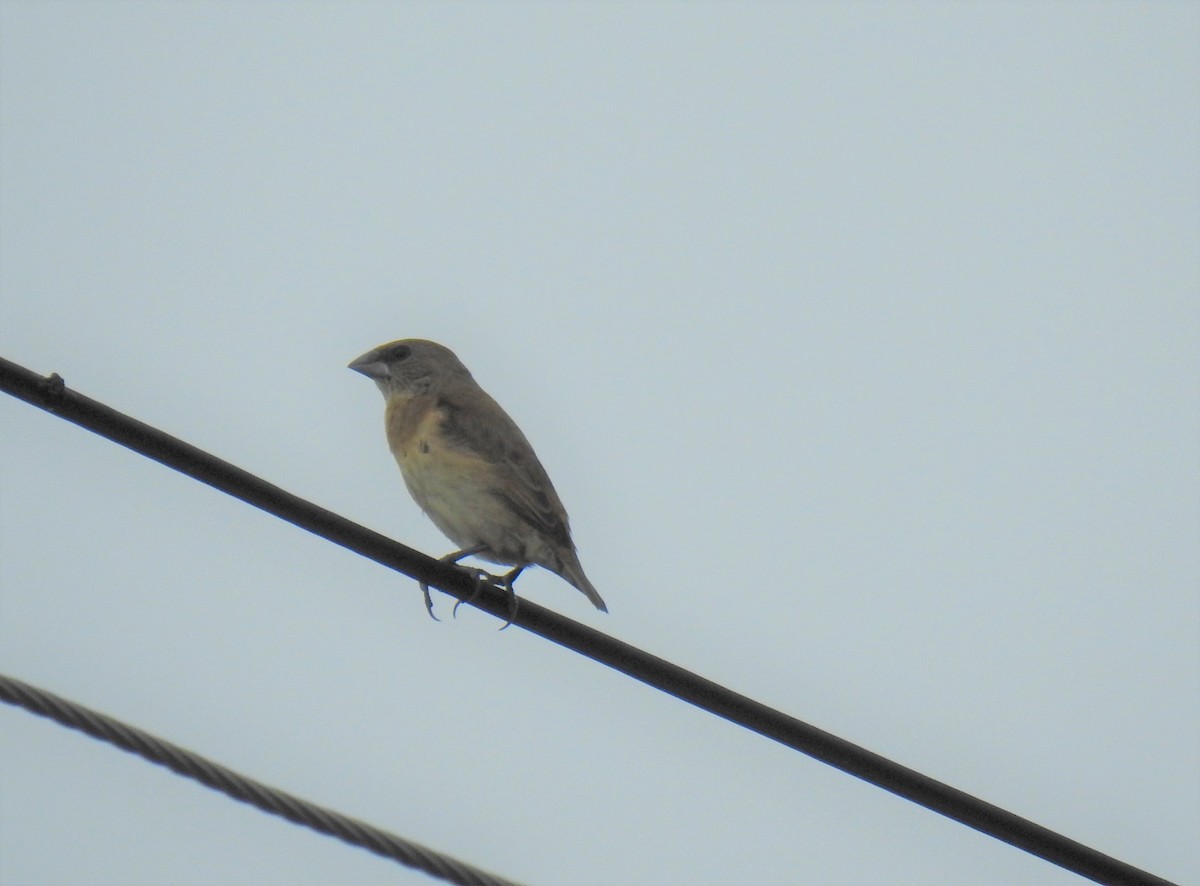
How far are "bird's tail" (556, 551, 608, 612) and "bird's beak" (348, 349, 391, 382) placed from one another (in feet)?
7.06

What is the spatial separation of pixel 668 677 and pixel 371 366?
522 centimetres

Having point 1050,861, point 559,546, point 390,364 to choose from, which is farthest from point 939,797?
point 390,364

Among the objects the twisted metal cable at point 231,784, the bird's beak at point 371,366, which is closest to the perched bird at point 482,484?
the bird's beak at point 371,366

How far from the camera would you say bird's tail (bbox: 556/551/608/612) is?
7254mm

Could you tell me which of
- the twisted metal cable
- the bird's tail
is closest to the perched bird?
the bird's tail

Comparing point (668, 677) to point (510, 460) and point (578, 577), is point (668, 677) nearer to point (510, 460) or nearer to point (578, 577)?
point (578, 577)

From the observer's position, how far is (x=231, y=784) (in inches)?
142

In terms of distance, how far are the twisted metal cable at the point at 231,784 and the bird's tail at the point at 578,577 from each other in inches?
137

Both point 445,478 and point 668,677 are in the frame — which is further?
point 445,478

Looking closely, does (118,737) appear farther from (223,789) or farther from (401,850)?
(401,850)

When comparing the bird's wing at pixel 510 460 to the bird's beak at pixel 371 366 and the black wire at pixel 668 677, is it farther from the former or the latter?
the black wire at pixel 668 677

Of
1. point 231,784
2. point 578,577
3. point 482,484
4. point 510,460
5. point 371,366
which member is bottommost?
point 231,784

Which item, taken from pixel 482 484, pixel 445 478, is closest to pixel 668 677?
pixel 482 484

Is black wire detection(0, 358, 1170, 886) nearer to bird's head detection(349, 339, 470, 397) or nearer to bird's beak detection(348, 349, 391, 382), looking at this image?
bird's head detection(349, 339, 470, 397)
